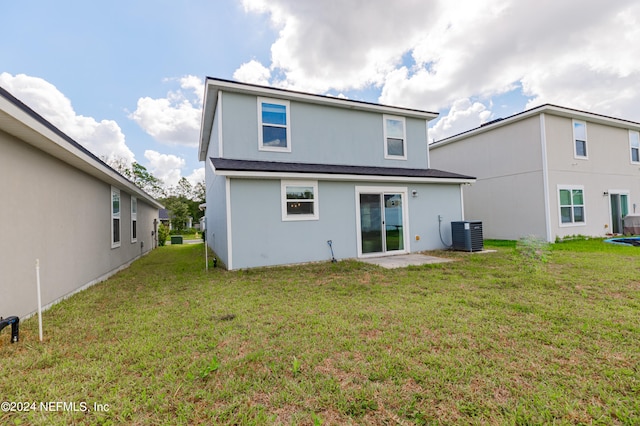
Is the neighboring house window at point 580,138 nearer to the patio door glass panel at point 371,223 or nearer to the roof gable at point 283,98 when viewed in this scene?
the roof gable at point 283,98

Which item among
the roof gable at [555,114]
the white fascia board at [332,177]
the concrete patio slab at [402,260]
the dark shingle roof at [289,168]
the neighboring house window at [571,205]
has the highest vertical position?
the roof gable at [555,114]

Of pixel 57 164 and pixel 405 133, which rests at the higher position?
pixel 405 133

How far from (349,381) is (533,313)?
2982 mm

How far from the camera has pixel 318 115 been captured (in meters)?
9.17

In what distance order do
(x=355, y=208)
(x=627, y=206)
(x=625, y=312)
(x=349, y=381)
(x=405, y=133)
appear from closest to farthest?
(x=349, y=381), (x=625, y=312), (x=355, y=208), (x=405, y=133), (x=627, y=206)

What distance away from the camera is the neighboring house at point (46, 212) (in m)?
3.56

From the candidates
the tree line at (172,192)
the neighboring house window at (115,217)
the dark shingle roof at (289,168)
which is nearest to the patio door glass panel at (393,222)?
the dark shingle roof at (289,168)

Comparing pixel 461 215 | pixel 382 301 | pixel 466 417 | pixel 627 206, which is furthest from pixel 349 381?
pixel 627 206

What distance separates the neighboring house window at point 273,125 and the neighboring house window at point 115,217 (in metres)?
4.59

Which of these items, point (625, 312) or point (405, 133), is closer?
point (625, 312)

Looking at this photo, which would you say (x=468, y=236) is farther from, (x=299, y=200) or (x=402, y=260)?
(x=299, y=200)

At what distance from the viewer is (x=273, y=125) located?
28.1 feet

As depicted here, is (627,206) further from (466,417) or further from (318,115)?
(466,417)

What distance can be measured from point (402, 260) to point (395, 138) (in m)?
4.81
